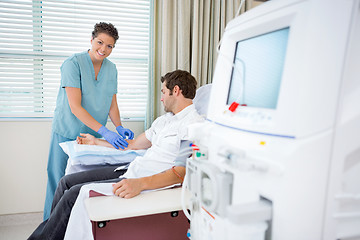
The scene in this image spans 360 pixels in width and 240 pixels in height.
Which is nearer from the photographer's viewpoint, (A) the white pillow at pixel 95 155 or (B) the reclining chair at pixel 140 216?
(B) the reclining chair at pixel 140 216

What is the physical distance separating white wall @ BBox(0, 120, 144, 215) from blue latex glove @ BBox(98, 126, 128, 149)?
757 mm

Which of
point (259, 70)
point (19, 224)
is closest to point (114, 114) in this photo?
point (19, 224)

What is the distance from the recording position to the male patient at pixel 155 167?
1.22 meters

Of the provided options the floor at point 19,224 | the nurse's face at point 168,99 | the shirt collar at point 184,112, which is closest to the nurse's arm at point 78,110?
the nurse's face at point 168,99

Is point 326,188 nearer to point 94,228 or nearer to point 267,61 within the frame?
point 267,61

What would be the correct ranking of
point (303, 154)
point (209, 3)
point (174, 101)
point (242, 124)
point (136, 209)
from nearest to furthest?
point (303, 154) → point (242, 124) → point (136, 209) → point (174, 101) → point (209, 3)

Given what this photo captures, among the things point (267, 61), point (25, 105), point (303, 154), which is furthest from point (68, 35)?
point (303, 154)

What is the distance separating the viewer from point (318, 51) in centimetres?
56

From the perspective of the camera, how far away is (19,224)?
7.93 feet

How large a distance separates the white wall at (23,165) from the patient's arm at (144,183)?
1.55m

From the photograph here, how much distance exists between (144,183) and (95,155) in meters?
0.69

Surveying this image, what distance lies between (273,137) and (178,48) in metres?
1.95

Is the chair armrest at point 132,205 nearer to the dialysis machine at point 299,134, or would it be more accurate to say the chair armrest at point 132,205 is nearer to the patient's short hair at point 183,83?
the dialysis machine at point 299,134

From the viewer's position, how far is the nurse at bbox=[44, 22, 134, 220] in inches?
78.0
